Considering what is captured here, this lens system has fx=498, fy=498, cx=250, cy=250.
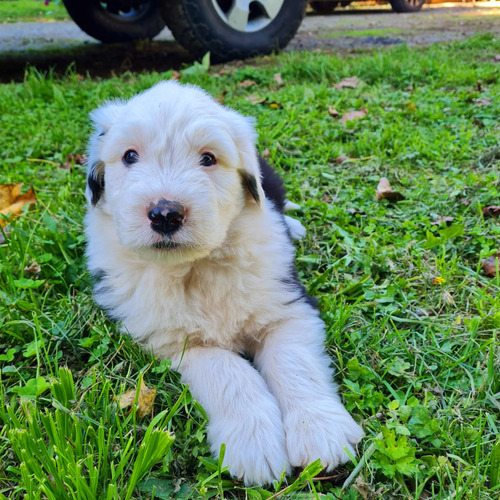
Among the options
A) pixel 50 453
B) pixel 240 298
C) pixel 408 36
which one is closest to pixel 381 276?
pixel 240 298

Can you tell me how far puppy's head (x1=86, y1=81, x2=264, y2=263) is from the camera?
179 cm

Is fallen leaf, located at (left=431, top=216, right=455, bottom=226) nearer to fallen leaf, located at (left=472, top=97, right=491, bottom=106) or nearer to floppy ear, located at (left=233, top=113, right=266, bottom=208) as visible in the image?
floppy ear, located at (left=233, top=113, right=266, bottom=208)

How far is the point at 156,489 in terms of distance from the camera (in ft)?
4.77

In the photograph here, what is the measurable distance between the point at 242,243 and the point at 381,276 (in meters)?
0.87

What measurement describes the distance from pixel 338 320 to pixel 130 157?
109 cm

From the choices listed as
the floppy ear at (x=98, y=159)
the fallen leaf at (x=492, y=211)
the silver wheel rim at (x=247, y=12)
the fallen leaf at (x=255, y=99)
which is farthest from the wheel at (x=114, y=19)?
the fallen leaf at (x=492, y=211)

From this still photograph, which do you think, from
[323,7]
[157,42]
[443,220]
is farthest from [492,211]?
[323,7]

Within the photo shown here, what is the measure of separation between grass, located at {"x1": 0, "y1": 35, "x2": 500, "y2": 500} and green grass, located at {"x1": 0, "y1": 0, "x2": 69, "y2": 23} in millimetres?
10520

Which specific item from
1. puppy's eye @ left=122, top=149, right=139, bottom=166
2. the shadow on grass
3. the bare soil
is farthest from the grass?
the bare soil

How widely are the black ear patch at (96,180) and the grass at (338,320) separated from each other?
1.64 feet

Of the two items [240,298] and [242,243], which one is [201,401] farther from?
[242,243]

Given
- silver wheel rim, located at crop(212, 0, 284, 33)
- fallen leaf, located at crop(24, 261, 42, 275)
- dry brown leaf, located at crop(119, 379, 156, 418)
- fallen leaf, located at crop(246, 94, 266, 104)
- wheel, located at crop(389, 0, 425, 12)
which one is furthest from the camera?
wheel, located at crop(389, 0, 425, 12)

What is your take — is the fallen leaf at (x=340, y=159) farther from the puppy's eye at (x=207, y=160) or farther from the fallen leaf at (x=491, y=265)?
the puppy's eye at (x=207, y=160)

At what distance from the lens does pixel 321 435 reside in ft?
5.13
